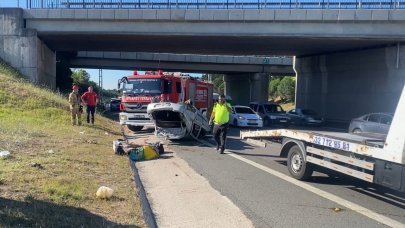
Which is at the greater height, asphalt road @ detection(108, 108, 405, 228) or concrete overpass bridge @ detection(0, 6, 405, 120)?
concrete overpass bridge @ detection(0, 6, 405, 120)

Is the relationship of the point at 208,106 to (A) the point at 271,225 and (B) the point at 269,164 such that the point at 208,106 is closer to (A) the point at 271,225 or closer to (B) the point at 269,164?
(B) the point at 269,164

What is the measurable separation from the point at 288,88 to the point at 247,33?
49.9 metres

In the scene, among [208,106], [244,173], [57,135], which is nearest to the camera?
[244,173]

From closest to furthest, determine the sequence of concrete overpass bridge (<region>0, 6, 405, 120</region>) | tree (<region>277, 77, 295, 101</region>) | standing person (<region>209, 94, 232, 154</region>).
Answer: standing person (<region>209, 94, 232, 154</region>), concrete overpass bridge (<region>0, 6, 405, 120</region>), tree (<region>277, 77, 295, 101</region>)

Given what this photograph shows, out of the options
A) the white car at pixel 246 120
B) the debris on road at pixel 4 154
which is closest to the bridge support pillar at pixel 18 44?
the white car at pixel 246 120

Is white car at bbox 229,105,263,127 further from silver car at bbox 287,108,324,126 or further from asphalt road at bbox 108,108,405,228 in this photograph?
asphalt road at bbox 108,108,405,228

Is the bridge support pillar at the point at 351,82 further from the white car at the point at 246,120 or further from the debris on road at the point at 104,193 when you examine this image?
the debris on road at the point at 104,193

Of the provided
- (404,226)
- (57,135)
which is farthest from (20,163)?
(404,226)

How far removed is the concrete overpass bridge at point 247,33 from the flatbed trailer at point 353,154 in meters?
17.6

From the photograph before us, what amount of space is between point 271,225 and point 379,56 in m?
26.0

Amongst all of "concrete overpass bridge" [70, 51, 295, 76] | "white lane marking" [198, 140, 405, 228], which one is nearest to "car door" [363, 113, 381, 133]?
"white lane marking" [198, 140, 405, 228]

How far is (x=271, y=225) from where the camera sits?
6.35 meters

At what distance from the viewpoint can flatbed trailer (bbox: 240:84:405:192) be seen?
6.66 meters

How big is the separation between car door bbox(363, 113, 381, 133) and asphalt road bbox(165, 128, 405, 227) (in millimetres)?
8424
